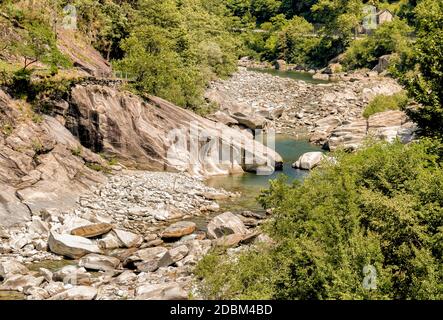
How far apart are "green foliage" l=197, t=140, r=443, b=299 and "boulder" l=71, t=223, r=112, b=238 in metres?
10.3

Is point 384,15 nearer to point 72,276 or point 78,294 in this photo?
point 72,276

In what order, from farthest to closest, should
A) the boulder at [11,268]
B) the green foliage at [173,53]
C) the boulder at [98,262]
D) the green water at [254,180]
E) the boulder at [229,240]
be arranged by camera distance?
the green foliage at [173,53] → the green water at [254,180] → the boulder at [229,240] → the boulder at [98,262] → the boulder at [11,268]

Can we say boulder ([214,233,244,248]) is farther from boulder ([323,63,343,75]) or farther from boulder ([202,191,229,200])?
boulder ([323,63,343,75])

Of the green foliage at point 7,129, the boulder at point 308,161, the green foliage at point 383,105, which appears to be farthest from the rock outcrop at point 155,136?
the green foliage at point 383,105

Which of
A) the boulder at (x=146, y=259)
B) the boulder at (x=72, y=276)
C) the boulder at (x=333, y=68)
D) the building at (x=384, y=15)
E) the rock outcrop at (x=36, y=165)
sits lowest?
the boulder at (x=146, y=259)

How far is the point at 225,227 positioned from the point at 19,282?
1221 cm

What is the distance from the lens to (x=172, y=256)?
90.2 ft

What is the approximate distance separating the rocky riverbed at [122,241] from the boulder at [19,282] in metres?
0.04

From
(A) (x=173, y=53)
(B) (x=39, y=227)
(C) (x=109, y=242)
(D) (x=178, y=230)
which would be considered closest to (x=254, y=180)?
(D) (x=178, y=230)

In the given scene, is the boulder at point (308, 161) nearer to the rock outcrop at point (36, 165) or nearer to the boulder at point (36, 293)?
the rock outcrop at point (36, 165)

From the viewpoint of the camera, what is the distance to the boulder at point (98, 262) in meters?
26.9

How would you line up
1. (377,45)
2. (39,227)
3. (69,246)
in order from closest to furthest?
(69,246)
(39,227)
(377,45)
